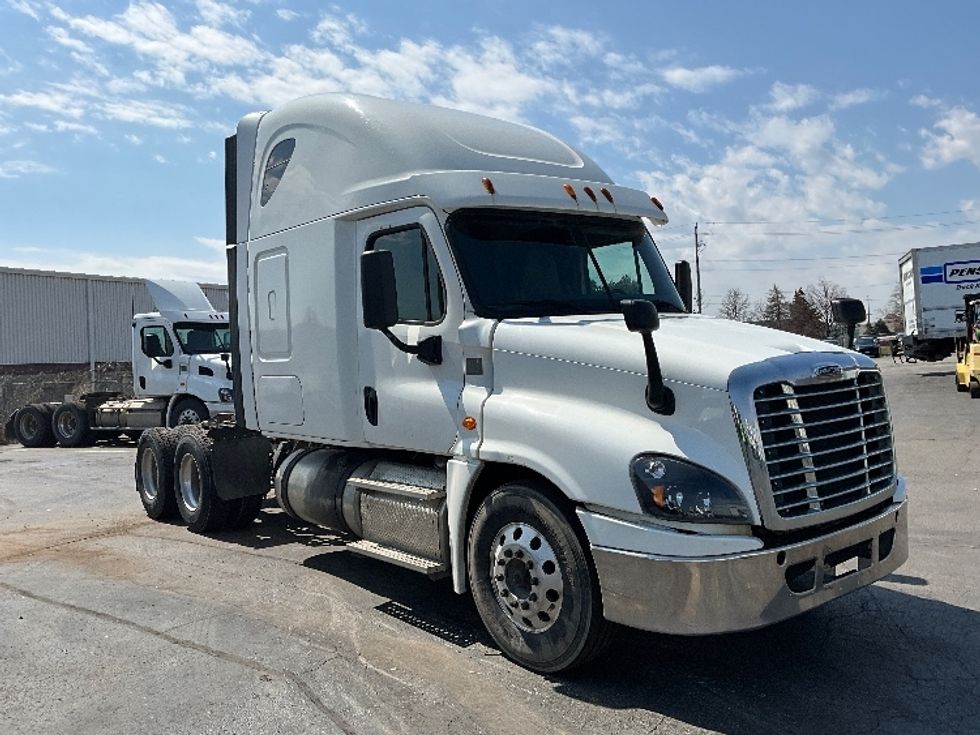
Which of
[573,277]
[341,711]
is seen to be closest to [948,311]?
[573,277]

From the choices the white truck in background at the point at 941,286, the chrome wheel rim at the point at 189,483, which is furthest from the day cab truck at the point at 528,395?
the white truck in background at the point at 941,286

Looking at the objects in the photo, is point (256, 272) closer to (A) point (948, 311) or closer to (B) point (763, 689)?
(B) point (763, 689)

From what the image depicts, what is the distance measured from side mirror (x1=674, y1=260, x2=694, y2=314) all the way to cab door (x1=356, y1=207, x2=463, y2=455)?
77.5 inches

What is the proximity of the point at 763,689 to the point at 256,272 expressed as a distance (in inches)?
198

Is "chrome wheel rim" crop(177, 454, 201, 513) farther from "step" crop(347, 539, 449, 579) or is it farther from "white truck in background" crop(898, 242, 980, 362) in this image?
"white truck in background" crop(898, 242, 980, 362)

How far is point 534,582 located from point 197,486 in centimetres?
501

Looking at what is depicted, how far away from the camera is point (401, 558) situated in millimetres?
5520

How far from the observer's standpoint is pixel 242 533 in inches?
330

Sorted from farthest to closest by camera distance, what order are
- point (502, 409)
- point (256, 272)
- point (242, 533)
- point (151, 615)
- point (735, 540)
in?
point (242, 533)
point (256, 272)
point (151, 615)
point (502, 409)
point (735, 540)

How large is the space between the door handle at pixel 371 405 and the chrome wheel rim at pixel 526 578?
5.01ft

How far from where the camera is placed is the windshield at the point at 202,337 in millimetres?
16875

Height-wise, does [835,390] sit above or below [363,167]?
below

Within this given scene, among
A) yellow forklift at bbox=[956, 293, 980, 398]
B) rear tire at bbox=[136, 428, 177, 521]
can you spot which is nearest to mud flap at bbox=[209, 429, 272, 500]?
rear tire at bbox=[136, 428, 177, 521]

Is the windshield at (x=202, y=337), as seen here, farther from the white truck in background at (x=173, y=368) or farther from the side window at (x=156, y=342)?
the side window at (x=156, y=342)
